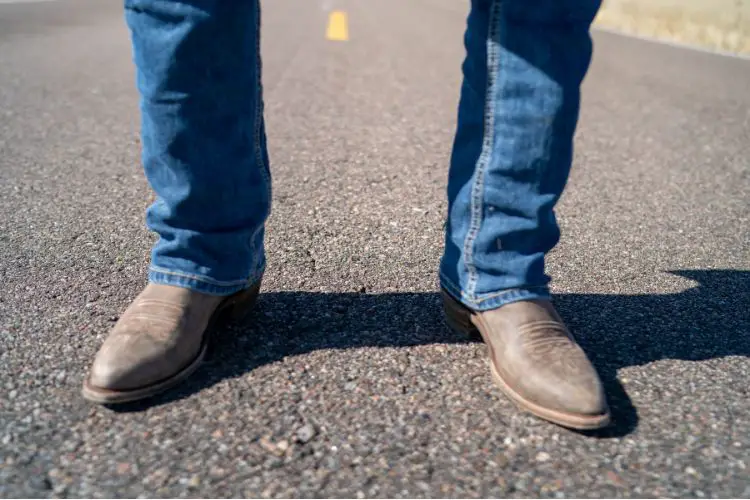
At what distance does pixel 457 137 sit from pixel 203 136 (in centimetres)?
55

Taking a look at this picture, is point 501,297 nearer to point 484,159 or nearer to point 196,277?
point 484,159

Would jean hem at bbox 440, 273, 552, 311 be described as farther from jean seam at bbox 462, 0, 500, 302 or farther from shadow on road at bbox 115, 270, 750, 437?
shadow on road at bbox 115, 270, 750, 437

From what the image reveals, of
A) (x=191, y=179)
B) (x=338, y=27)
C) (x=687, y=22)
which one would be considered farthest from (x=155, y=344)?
(x=687, y=22)

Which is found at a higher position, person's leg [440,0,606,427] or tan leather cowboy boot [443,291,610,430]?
person's leg [440,0,606,427]

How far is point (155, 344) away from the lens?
157 centimetres

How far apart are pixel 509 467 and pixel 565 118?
71 cm

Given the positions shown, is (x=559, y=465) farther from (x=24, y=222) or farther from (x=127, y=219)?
(x=24, y=222)

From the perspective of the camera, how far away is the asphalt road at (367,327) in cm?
135

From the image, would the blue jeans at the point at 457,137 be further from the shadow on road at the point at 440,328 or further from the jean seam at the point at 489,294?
the shadow on road at the point at 440,328

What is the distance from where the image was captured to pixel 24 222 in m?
2.51

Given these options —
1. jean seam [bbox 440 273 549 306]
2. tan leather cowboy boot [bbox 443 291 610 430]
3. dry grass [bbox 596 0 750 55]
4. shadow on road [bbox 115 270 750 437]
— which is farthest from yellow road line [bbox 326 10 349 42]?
tan leather cowboy boot [bbox 443 291 610 430]

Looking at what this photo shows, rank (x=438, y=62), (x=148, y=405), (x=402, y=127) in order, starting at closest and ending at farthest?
(x=148, y=405) < (x=402, y=127) < (x=438, y=62)

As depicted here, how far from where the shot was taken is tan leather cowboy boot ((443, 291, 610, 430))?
149cm

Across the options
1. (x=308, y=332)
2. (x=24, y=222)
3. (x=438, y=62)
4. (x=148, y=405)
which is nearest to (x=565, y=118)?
(x=308, y=332)
